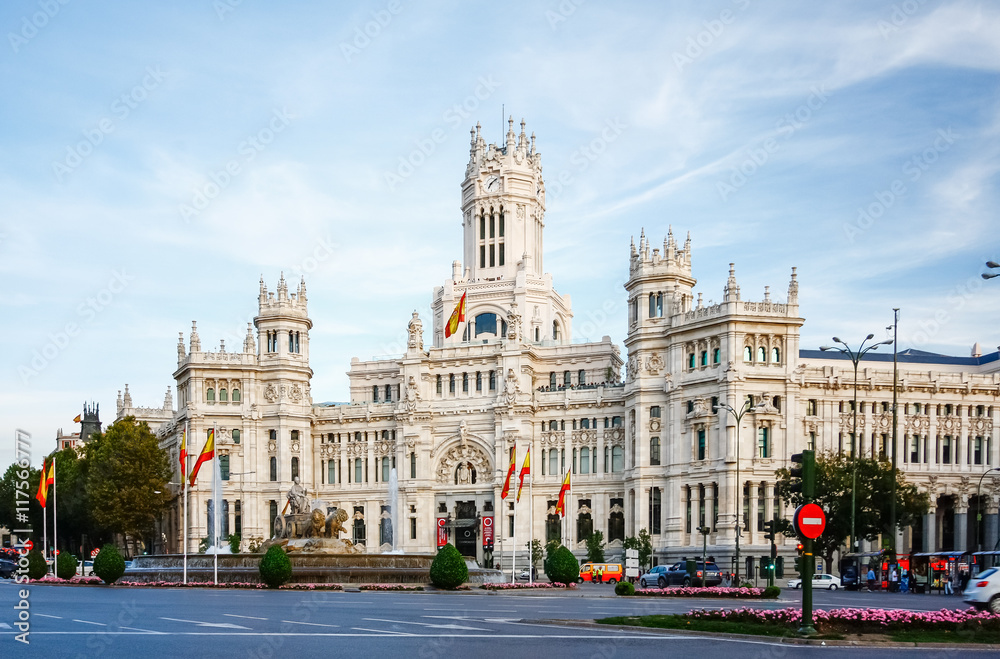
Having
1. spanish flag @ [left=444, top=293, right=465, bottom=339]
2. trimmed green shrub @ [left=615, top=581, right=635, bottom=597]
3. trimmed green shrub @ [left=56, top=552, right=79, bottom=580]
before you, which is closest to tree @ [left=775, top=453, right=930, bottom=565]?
trimmed green shrub @ [left=615, top=581, right=635, bottom=597]

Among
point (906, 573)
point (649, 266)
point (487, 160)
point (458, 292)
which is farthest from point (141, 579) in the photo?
point (487, 160)

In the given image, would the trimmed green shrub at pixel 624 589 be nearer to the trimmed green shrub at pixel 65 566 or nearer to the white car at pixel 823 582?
the white car at pixel 823 582

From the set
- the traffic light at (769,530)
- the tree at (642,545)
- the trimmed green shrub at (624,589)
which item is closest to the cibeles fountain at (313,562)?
the trimmed green shrub at (624,589)

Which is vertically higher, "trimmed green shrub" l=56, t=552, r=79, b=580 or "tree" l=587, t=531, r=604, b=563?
"trimmed green shrub" l=56, t=552, r=79, b=580

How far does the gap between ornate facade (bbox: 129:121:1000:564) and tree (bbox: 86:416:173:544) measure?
13.1 ft

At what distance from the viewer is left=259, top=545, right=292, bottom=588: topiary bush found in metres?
53.0

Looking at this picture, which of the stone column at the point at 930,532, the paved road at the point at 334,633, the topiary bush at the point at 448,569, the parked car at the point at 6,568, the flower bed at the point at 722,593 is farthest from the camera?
the stone column at the point at 930,532

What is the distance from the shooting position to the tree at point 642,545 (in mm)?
94250

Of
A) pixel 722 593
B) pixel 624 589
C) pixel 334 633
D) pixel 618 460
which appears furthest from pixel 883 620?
pixel 618 460

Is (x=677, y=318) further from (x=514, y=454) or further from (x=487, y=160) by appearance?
(x=487, y=160)

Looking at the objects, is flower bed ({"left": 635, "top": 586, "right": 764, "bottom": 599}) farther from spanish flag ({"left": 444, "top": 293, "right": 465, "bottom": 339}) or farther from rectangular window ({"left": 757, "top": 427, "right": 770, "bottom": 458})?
spanish flag ({"left": 444, "top": 293, "right": 465, "bottom": 339})

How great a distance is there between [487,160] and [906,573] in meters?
67.7

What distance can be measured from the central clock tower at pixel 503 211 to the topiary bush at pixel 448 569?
69556mm

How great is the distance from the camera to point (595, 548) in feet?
324
